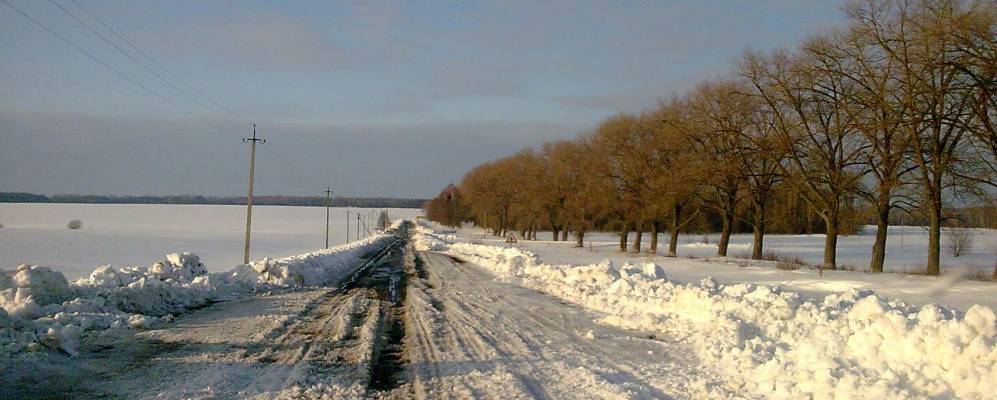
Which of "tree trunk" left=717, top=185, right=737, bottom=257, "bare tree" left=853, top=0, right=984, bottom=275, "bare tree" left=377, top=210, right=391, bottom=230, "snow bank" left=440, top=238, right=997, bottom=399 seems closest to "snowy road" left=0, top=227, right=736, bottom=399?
"snow bank" left=440, top=238, right=997, bottom=399

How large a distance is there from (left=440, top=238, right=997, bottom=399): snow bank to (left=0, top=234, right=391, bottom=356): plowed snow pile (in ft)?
29.5

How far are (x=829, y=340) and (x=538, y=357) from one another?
12.2 ft

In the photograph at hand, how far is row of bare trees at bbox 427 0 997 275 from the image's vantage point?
22172 mm

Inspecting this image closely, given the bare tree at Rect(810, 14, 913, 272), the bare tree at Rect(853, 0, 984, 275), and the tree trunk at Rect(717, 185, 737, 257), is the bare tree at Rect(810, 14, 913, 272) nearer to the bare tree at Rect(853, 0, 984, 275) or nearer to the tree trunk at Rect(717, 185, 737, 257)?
the bare tree at Rect(853, 0, 984, 275)

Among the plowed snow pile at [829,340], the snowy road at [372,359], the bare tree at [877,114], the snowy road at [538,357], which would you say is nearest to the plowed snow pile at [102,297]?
the snowy road at [372,359]

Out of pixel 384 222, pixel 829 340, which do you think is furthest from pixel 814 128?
pixel 384 222

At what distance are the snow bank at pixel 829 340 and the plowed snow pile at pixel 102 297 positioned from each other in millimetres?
8991

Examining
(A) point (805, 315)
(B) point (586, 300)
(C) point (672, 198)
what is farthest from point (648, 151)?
(A) point (805, 315)

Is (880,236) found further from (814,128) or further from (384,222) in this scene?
(384,222)

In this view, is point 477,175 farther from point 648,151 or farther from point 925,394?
point 925,394

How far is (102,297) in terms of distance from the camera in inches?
532

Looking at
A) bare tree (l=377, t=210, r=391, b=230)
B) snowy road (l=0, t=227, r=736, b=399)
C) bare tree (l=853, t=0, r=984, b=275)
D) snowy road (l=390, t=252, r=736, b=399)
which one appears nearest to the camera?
snowy road (l=0, t=227, r=736, b=399)

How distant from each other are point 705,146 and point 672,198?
3.58 meters

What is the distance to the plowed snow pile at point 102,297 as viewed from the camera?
9742 mm
